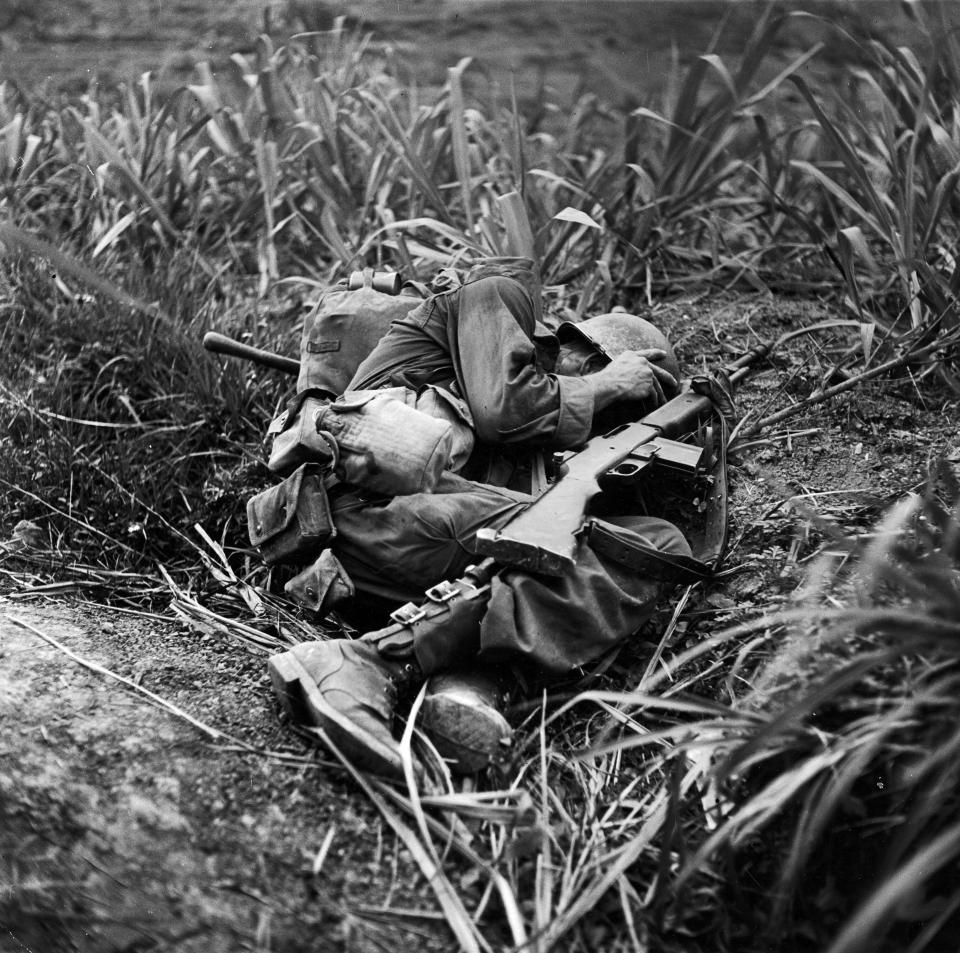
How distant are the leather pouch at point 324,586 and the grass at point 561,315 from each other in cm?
24

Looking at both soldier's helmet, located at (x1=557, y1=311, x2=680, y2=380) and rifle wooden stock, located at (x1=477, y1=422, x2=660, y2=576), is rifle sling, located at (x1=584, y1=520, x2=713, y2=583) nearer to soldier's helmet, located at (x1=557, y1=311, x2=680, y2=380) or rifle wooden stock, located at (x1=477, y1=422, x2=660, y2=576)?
rifle wooden stock, located at (x1=477, y1=422, x2=660, y2=576)

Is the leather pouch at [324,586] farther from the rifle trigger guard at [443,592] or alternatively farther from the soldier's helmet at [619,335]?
the soldier's helmet at [619,335]

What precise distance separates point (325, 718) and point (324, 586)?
0.51 meters

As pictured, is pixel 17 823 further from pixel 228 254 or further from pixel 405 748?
pixel 228 254

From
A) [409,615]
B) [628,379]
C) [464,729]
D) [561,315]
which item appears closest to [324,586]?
[409,615]

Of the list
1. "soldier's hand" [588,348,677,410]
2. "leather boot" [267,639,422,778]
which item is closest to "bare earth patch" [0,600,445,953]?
"leather boot" [267,639,422,778]

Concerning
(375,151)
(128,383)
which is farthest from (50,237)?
(375,151)

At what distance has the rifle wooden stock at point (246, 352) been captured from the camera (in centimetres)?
364

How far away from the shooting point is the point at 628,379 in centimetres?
345

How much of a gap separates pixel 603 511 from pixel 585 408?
0.36m

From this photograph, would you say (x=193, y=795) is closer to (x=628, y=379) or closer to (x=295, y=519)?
(x=295, y=519)

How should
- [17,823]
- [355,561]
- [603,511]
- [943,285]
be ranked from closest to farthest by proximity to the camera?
1. [17,823]
2. [355,561]
3. [603,511]
4. [943,285]

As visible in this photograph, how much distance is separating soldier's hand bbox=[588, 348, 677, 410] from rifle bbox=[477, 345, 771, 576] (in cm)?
8

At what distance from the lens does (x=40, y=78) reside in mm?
6812
